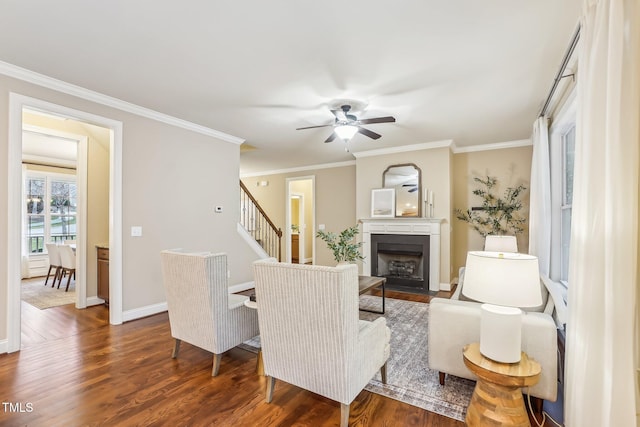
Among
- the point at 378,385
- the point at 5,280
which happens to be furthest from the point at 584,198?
the point at 5,280

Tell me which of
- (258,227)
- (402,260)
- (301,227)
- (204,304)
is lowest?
(402,260)

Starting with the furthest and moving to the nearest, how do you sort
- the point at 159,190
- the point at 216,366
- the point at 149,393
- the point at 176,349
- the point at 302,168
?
1. the point at 302,168
2. the point at 159,190
3. the point at 176,349
4. the point at 216,366
5. the point at 149,393

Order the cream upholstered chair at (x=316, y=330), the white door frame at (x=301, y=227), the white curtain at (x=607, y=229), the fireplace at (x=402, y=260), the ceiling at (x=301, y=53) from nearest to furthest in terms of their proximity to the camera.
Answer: the white curtain at (x=607, y=229) < the cream upholstered chair at (x=316, y=330) < the ceiling at (x=301, y=53) < the fireplace at (x=402, y=260) < the white door frame at (x=301, y=227)

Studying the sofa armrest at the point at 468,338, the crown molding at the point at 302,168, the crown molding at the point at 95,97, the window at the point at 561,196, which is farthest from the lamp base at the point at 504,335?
the crown molding at the point at 302,168

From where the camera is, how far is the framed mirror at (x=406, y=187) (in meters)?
5.45

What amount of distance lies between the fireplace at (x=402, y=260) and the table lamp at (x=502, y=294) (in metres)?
3.61

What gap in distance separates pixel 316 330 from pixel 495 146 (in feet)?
16.9

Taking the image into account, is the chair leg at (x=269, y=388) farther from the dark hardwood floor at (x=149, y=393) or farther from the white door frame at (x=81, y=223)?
the white door frame at (x=81, y=223)

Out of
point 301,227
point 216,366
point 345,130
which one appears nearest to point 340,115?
point 345,130

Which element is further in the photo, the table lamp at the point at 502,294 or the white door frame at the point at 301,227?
the white door frame at the point at 301,227

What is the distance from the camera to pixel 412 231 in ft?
17.7

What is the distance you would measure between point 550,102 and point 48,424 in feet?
16.8

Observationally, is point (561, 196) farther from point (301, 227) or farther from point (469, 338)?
point (301, 227)

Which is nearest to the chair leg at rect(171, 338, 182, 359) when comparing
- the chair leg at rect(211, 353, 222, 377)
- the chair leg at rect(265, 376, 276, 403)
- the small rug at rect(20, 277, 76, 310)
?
the chair leg at rect(211, 353, 222, 377)
